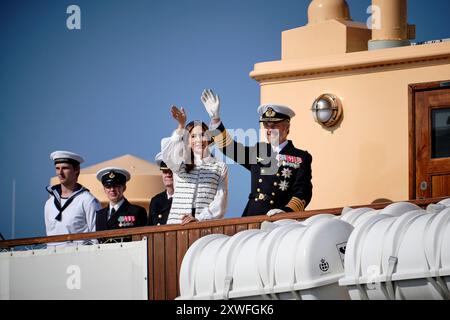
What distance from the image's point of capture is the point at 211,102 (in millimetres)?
14523

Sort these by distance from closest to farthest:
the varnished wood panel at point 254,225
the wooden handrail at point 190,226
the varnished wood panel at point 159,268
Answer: the wooden handrail at point 190,226 → the varnished wood panel at point 254,225 → the varnished wood panel at point 159,268

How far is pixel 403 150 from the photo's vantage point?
1536cm

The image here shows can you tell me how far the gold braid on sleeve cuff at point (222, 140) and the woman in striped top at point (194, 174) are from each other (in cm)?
37

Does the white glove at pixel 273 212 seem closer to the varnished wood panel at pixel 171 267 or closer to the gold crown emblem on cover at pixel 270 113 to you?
the varnished wood panel at pixel 171 267

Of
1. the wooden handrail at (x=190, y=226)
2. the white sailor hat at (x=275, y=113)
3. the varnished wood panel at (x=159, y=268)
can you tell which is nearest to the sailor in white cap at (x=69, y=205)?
the wooden handrail at (x=190, y=226)

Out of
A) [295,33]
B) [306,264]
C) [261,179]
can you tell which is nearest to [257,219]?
[261,179]

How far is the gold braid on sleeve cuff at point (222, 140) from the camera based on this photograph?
14555mm

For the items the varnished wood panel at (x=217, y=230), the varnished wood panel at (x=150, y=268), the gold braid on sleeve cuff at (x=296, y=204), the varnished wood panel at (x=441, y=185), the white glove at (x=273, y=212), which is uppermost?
the varnished wood panel at (x=441, y=185)

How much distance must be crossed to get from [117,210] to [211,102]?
170 centimetres

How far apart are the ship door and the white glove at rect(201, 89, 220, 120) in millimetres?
2295

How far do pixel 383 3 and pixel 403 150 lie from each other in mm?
1843

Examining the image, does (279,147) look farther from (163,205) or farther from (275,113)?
(163,205)

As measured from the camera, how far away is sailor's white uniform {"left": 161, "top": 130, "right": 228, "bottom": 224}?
46.2 feet
